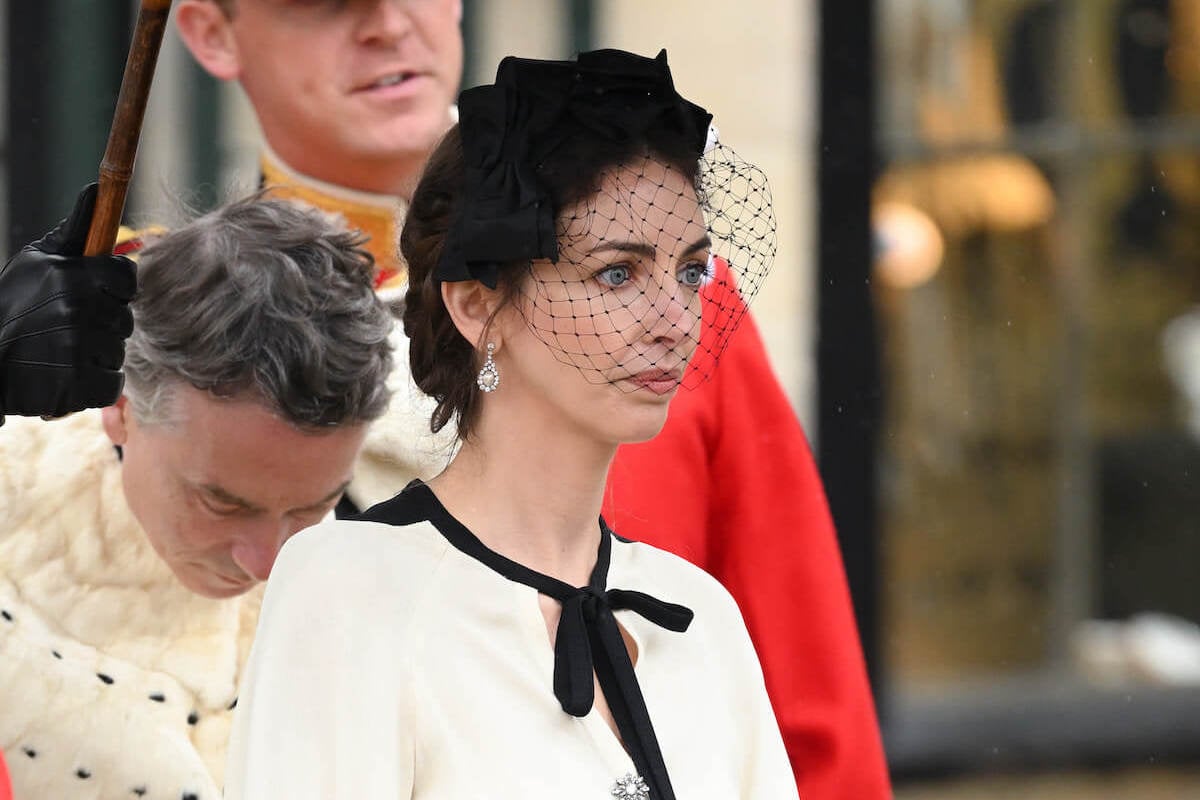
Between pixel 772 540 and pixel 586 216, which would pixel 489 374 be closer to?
pixel 586 216

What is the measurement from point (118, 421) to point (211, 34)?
0.75 meters

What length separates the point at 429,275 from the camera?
1.76m

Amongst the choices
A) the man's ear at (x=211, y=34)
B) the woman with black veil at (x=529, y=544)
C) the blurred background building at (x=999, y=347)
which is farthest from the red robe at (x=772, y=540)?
the blurred background building at (x=999, y=347)

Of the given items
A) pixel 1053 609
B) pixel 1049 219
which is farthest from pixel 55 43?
pixel 1053 609

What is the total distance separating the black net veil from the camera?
5.42 feet

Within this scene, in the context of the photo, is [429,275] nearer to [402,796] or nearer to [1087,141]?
[402,796]

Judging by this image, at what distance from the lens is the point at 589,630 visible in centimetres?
168

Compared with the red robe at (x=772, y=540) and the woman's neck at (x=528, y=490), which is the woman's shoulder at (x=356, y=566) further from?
the red robe at (x=772, y=540)

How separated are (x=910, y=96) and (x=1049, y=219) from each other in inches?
17.5

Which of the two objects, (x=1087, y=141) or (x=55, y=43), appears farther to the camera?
(x=1087, y=141)

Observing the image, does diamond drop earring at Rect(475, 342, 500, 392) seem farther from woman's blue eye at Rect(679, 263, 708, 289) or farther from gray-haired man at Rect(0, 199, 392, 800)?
gray-haired man at Rect(0, 199, 392, 800)

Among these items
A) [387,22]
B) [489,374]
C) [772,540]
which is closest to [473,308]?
[489,374]

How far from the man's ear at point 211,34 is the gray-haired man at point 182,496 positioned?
0.59 m

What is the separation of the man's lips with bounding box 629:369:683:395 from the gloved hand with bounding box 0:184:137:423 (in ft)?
1.64
